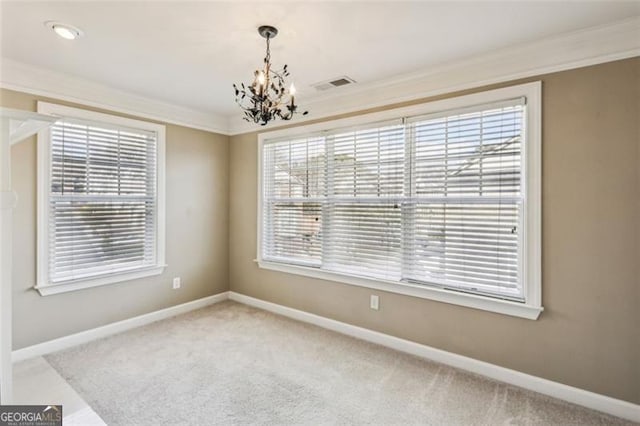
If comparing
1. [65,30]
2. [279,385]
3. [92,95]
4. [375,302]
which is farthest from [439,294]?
[92,95]

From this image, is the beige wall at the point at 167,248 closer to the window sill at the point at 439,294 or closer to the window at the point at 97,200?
the window at the point at 97,200

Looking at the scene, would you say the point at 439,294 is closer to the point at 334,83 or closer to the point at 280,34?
the point at 334,83

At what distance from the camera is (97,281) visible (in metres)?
3.35

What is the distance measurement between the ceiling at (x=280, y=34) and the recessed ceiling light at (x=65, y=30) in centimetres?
5

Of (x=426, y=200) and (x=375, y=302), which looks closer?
(x=426, y=200)

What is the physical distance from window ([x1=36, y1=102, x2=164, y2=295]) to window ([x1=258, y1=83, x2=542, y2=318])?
56.5 inches

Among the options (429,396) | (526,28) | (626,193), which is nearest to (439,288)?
(429,396)

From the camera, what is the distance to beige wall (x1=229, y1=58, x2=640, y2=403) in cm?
215

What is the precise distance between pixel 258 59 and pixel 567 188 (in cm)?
244

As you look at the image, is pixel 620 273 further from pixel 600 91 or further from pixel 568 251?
pixel 600 91

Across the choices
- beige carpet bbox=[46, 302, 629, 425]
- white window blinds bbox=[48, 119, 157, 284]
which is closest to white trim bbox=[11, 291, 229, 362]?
beige carpet bbox=[46, 302, 629, 425]

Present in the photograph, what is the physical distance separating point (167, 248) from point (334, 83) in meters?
2.61

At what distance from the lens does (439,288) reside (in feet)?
9.48

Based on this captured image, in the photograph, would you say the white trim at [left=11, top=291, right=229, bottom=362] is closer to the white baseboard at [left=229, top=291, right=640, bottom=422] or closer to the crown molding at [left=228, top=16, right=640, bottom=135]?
the white baseboard at [left=229, top=291, right=640, bottom=422]
